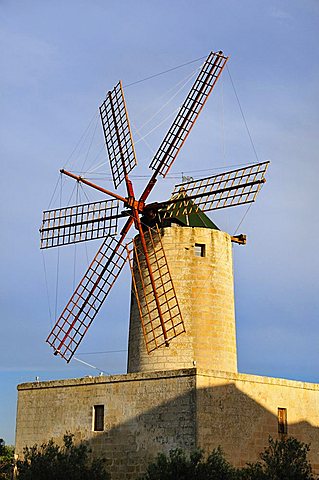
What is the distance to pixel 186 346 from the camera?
18203 millimetres

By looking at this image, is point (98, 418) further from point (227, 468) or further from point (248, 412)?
point (227, 468)

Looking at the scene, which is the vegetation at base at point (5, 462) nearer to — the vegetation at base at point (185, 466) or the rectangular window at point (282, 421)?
the vegetation at base at point (185, 466)

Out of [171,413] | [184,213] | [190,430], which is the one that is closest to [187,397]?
[171,413]

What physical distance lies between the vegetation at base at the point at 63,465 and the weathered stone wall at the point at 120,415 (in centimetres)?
36

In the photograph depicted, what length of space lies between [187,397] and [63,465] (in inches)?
110

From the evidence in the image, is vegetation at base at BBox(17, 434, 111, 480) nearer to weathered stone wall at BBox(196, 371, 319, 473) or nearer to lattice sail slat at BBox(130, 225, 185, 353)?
weathered stone wall at BBox(196, 371, 319, 473)

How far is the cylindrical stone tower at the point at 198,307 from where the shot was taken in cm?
1822

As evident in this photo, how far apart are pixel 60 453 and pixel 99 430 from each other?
101 cm

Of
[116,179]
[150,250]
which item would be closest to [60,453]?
[150,250]

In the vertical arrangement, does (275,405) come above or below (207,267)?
below

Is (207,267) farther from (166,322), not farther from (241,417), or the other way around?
(241,417)

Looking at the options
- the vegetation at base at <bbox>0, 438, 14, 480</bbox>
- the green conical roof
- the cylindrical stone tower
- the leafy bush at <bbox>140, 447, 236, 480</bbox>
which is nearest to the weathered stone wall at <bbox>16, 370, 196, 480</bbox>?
the leafy bush at <bbox>140, 447, 236, 480</bbox>

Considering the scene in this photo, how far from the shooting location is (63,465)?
16188mm

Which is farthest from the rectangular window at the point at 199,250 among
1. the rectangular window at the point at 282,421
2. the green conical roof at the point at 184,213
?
the rectangular window at the point at 282,421
